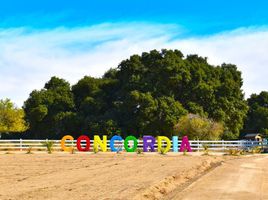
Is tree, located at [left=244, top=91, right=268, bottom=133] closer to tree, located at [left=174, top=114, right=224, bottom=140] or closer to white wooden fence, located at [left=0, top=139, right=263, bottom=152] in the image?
tree, located at [left=174, top=114, right=224, bottom=140]

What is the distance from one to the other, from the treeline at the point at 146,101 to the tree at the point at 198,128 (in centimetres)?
14

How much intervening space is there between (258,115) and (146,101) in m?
32.5

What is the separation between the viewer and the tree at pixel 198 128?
51438mm

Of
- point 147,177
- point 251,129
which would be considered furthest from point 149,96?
point 147,177

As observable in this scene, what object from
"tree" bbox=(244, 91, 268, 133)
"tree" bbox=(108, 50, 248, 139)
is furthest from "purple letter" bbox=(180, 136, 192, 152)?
"tree" bbox=(244, 91, 268, 133)

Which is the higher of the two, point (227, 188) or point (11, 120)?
point (11, 120)

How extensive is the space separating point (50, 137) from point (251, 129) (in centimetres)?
3374

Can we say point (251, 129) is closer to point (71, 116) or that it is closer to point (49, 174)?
point (71, 116)

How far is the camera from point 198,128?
168ft

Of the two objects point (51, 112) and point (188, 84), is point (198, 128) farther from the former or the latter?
point (51, 112)

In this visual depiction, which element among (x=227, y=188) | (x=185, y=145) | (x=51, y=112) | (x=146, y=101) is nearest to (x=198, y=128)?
(x=146, y=101)

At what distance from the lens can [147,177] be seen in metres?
18.5

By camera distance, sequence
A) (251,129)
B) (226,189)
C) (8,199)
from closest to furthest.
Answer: (8,199), (226,189), (251,129)

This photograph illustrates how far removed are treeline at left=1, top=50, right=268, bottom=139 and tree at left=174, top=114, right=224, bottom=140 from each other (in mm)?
142
